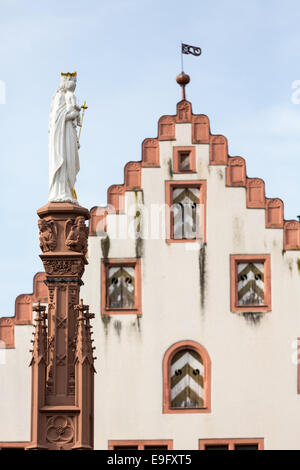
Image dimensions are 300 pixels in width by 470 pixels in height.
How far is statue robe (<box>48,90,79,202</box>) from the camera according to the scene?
24359mm

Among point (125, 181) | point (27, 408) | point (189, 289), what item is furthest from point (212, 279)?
point (27, 408)

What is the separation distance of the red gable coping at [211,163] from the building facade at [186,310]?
0.10ft

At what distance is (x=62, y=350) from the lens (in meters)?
23.0

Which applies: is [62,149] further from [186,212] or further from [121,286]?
[186,212]

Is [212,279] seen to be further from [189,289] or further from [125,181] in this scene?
[125,181]

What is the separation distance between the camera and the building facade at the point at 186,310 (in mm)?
38688

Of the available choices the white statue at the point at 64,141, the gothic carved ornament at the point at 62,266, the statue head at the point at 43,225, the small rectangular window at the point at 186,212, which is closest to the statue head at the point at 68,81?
the white statue at the point at 64,141

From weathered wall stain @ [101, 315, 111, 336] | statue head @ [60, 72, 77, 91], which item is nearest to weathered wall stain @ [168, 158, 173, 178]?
weathered wall stain @ [101, 315, 111, 336]

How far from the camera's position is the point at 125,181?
40.7m

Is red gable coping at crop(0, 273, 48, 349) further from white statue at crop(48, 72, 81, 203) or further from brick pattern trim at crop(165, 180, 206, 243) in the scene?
white statue at crop(48, 72, 81, 203)

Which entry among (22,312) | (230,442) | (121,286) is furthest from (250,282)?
(22,312)

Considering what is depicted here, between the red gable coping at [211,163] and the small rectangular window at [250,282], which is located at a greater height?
the red gable coping at [211,163]

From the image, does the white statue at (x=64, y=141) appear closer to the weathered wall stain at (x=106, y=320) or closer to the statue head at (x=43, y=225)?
the statue head at (x=43, y=225)
